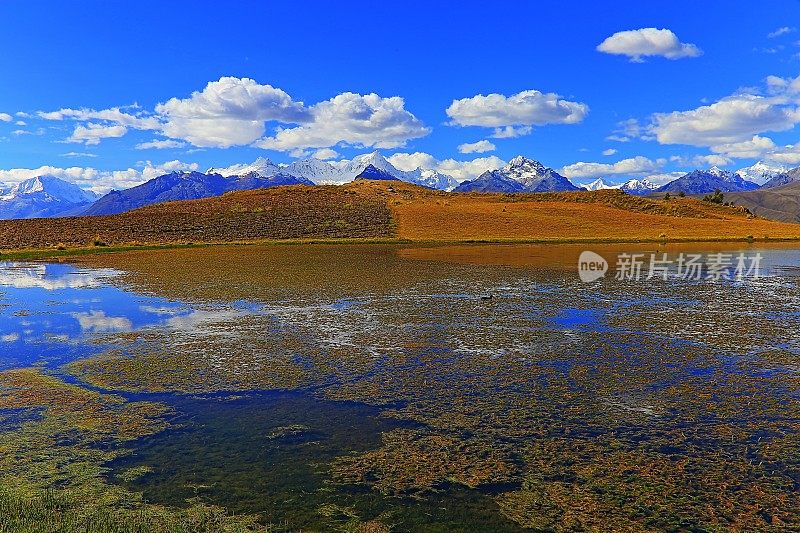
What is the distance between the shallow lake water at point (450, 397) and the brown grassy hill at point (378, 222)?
2133 inches

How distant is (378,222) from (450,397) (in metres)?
86.2

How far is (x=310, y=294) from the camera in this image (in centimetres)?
3369

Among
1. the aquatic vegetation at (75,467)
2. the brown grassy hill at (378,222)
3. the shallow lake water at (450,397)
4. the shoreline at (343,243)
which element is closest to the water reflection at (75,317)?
the shallow lake water at (450,397)

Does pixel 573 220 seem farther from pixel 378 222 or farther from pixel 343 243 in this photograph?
pixel 343 243

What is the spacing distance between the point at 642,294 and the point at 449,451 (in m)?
25.8

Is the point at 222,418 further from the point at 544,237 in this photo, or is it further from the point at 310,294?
the point at 544,237

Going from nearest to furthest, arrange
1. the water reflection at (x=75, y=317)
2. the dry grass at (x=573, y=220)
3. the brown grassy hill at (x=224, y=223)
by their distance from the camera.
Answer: the water reflection at (x=75, y=317), the brown grassy hill at (x=224, y=223), the dry grass at (x=573, y=220)

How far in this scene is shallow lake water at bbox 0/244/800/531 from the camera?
32.0 ft

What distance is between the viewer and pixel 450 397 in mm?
15070

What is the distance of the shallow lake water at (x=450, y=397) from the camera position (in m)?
9.77

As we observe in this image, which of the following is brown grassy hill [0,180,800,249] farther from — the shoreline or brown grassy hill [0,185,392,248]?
the shoreline

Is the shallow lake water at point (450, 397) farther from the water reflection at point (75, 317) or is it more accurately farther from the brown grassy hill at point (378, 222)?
the brown grassy hill at point (378, 222)

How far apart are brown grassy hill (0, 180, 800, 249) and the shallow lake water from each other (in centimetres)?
5418

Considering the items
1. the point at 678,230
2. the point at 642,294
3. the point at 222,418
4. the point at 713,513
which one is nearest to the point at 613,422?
the point at 713,513
